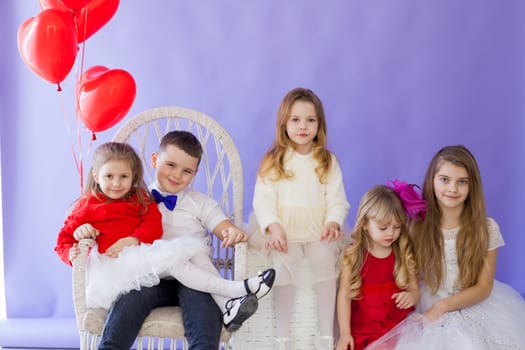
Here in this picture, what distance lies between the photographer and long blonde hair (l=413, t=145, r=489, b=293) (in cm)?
219

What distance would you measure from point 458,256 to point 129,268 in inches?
44.7

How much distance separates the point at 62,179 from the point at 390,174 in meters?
1.58

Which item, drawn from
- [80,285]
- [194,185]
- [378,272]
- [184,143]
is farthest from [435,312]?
[194,185]

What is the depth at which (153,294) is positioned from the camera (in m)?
1.99

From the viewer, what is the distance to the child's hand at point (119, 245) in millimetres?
2045

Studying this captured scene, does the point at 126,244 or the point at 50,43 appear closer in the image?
the point at 126,244

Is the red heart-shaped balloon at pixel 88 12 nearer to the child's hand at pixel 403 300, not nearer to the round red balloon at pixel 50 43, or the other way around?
the round red balloon at pixel 50 43

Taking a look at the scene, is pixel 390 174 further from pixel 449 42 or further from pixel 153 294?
pixel 153 294

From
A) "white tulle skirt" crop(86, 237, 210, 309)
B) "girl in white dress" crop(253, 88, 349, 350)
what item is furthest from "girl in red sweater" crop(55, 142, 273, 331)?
"girl in white dress" crop(253, 88, 349, 350)

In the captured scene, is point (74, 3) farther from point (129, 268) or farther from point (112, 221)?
point (129, 268)

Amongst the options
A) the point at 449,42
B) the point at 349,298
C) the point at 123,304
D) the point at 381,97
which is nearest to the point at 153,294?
the point at 123,304

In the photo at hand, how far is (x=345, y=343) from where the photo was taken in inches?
82.4

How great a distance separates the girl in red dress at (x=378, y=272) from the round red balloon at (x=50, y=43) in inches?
46.9

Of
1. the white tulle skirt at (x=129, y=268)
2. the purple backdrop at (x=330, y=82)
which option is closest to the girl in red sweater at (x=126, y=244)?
the white tulle skirt at (x=129, y=268)
